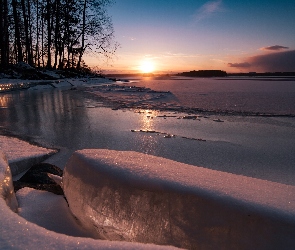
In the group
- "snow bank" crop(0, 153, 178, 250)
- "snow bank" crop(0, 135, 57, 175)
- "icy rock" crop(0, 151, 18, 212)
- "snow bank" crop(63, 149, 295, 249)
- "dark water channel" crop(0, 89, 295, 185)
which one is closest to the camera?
"snow bank" crop(0, 153, 178, 250)

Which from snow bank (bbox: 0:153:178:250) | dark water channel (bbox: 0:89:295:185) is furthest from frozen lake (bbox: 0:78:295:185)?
snow bank (bbox: 0:153:178:250)

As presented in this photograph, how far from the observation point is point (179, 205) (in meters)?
0.83

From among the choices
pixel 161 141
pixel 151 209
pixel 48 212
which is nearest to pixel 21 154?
pixel 48 212

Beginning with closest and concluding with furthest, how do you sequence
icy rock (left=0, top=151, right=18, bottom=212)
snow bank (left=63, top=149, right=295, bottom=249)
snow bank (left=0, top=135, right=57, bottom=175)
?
snow bank (left=63, top=149, right=295, bottom=249) < icy rock (left=0, top=151, right=18, bottom=212) < snow bank (left=0, top=135, right=57, bottom=175)

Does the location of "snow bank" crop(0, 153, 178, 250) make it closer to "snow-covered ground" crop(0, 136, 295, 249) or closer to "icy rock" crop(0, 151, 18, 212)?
"snow-covered ground" crop(0, 136, 295, 249)

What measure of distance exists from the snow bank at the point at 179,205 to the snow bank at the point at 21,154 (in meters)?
1.07

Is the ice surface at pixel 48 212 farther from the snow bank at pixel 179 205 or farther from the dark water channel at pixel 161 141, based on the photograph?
the dark water channel at pixel 161 141

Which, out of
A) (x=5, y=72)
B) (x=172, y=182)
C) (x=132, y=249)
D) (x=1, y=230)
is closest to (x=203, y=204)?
(x=172, y=182)

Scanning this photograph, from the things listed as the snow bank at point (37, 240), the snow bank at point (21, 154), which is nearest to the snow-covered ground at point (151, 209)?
the snow bank at point (37, 240)

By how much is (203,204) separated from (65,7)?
21832 millimetres

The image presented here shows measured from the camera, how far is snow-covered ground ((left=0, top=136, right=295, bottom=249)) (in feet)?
2.29

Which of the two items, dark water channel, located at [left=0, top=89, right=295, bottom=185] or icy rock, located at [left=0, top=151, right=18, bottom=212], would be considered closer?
icy rock, located at [left=0, top=151, right=18, bottom=212]

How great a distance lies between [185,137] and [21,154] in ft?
5.54

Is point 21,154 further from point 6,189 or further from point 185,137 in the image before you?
point 185,137
